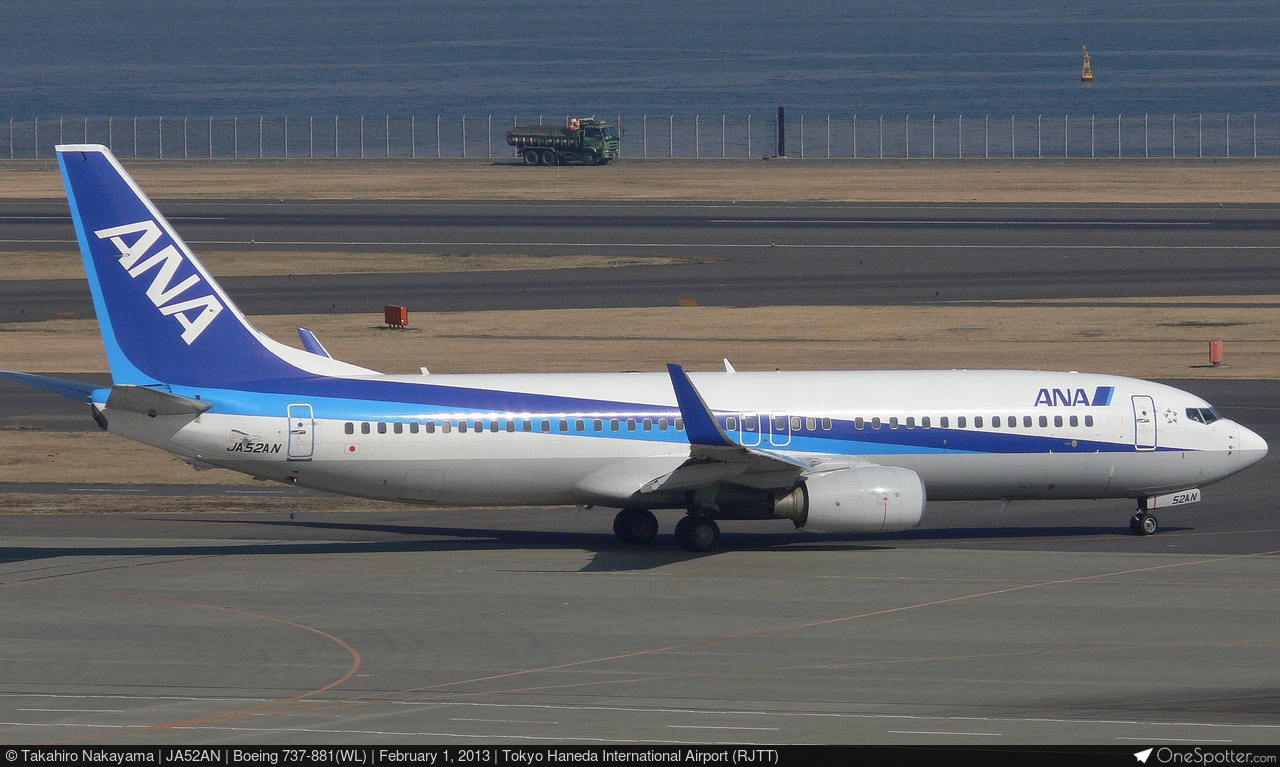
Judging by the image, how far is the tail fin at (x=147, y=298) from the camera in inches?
1308

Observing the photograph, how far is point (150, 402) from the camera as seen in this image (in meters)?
32.7

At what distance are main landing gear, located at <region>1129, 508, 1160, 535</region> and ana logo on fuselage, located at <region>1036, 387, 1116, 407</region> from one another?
9.23ft

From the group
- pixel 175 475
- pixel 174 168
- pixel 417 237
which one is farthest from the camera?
pixel 174 168

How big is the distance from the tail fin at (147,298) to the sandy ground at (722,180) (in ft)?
253

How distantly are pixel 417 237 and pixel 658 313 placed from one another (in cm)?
2687

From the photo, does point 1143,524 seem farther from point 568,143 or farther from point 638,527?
point 568,143

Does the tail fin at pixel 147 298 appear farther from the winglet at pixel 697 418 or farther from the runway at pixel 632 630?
the winglet at pixel 697 418

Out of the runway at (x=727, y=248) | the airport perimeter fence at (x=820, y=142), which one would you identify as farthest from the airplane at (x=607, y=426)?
the airport perimeter fence at (x=820, y=142)

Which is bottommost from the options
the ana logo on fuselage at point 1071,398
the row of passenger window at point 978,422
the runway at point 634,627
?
the runway at point 634,627

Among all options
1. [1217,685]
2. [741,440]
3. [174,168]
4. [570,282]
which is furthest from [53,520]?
[174,168]

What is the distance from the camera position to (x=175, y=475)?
146ft

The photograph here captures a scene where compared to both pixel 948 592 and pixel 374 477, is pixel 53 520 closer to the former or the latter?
pixel 374 477

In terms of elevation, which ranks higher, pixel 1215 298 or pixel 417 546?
pixel 1215 298

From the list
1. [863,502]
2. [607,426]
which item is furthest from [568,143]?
[863,502]
